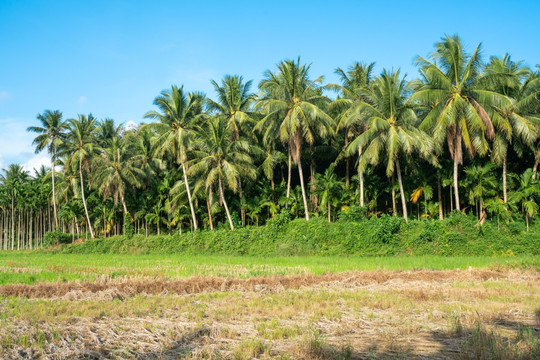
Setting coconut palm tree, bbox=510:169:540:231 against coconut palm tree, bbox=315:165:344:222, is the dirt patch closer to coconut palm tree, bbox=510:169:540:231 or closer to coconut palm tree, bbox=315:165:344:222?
coconut palm tree, bbox=510:169:540:231

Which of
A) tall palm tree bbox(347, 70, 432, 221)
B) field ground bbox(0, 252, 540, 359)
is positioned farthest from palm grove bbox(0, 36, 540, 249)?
field ground bbox(0, 252, 540, 359)

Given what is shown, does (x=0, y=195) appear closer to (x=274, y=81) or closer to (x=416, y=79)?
(x=274, y=81)

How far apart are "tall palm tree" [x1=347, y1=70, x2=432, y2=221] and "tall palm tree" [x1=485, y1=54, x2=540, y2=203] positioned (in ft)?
14.1

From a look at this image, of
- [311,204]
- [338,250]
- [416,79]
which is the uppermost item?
[416,79]

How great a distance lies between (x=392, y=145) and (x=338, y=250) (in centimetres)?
687

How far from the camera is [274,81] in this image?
32.5 metres

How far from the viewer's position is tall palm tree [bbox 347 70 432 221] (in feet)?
84.7

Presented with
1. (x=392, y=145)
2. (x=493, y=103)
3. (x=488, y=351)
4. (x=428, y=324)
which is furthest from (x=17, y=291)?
(x=493, y=103)

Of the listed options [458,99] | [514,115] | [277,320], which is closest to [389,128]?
[458,99]

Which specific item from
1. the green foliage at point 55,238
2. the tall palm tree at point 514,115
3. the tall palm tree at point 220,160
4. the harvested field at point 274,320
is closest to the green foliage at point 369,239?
the tall palm tree at point 220,160

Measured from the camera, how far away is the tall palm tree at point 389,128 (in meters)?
25.8

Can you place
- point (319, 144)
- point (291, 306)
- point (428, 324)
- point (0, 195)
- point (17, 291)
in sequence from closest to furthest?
point (428, 324) → point (291, 306) → point (17, 291) → point (319, 144) → point (0, 195)

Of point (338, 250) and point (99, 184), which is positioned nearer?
point (338, 250)

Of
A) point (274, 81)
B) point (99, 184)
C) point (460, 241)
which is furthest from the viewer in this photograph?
point (99, 184)
